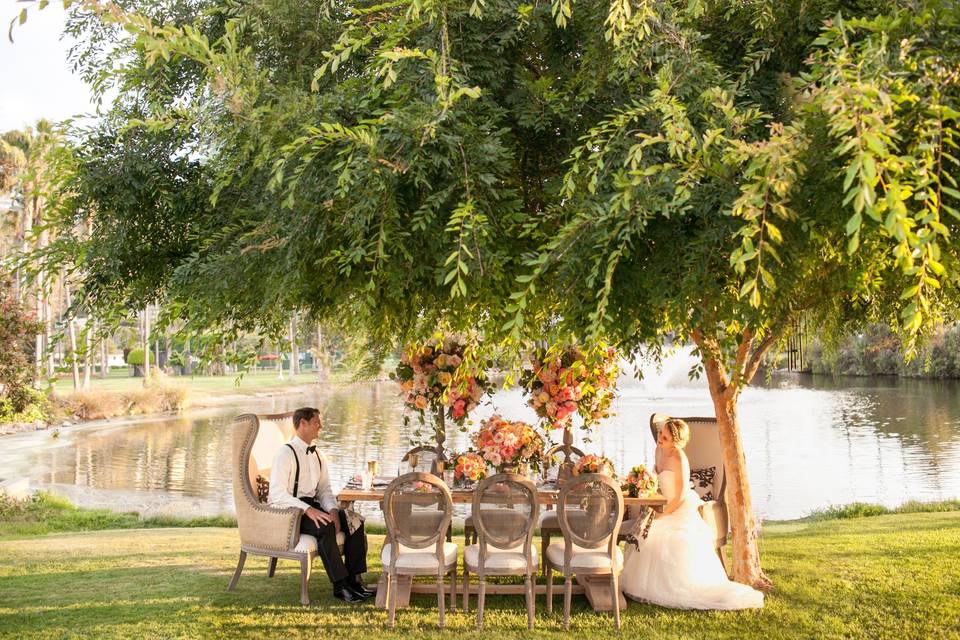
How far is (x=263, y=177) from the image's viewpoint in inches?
185

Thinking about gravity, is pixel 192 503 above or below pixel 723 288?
below

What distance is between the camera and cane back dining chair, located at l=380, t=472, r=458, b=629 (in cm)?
598

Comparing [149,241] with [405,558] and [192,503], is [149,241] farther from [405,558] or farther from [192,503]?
[192,503]

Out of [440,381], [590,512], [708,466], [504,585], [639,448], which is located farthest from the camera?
[639,448]

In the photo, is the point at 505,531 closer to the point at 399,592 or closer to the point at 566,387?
the point at 399,592

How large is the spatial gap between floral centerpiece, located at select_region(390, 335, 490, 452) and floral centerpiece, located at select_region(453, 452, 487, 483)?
1.73 ft

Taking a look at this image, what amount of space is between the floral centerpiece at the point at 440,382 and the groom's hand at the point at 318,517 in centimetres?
115

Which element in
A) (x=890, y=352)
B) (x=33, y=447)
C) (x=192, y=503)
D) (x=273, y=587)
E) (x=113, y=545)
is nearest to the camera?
(x=273, y=587)

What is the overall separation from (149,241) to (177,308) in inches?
31.4

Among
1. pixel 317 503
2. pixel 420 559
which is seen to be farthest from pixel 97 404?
pixel 420 559

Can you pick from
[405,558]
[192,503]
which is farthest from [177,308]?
[192,503]

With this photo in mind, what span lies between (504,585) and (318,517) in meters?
1.50

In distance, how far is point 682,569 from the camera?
21.1 ft

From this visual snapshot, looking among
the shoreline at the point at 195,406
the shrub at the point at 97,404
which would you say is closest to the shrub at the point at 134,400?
the shrub at the point at 97,404
